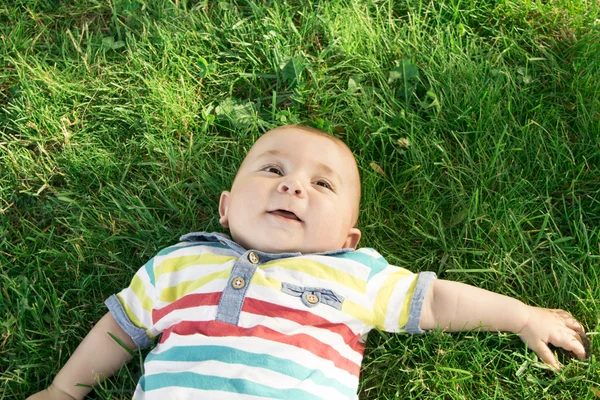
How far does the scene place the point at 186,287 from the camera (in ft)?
7.80

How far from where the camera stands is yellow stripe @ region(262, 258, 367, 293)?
233 cm

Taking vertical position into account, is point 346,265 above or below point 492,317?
above

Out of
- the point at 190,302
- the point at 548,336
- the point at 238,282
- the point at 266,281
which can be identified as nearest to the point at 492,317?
the point at 548,336

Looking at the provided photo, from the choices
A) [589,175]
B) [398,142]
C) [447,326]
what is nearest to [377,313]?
[447,326]

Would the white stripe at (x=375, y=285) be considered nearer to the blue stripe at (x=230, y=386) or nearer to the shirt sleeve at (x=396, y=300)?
the shirt sleeve at (x=396, y=300)

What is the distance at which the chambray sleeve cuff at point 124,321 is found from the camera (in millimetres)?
2494

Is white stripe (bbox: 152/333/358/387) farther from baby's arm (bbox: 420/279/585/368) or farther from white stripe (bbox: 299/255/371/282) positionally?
baby's arm (bbox: 420/279/585/368)

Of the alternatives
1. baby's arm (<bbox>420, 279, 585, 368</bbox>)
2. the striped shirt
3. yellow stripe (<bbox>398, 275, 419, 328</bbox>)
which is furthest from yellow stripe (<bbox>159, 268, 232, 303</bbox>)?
baby's arm (<bbox>420, 279, 585, 368</bbox>)

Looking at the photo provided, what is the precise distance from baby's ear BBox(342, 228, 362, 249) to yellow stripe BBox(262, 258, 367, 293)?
10.5 inches

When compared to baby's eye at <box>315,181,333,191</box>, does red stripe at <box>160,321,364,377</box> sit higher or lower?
lower

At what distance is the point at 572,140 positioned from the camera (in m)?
2.88

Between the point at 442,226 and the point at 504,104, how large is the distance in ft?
2.26

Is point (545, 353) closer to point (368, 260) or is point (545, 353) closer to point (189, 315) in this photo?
point (368, 260)

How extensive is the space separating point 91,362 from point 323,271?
1.04m
